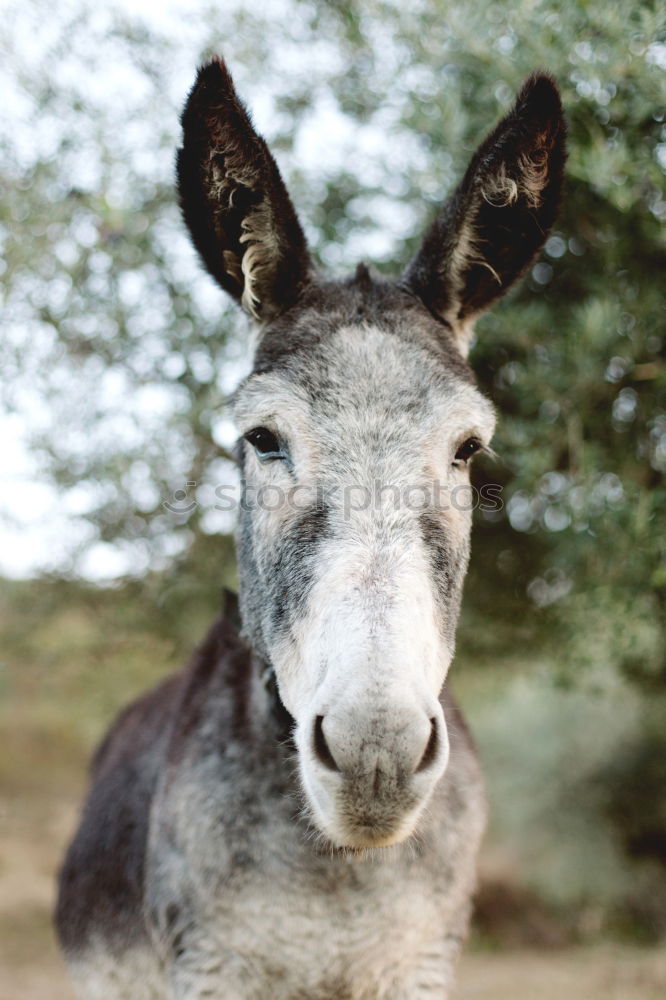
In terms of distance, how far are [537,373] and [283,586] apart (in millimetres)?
2188

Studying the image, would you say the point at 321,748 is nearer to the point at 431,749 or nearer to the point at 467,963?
the point at 431,749

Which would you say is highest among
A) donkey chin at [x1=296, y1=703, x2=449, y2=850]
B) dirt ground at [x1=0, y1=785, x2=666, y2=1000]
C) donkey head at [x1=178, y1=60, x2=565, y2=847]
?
donkey head at [x1=178, y1=60, x2=565, y2=847]

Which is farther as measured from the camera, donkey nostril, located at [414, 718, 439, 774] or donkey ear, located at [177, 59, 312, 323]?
donkey ear, located at [177, 59, 312, 323]

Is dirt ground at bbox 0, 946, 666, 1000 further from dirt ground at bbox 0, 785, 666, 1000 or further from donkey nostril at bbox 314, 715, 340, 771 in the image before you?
donkey nostril at bbox 314, 715, 340, 771

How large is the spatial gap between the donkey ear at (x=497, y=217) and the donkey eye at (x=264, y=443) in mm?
866

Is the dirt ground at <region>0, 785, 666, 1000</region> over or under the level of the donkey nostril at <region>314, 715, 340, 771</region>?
under

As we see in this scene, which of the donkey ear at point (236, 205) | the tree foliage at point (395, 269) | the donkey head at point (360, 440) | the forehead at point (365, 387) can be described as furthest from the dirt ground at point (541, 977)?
the donkey ear at point (236, 205)

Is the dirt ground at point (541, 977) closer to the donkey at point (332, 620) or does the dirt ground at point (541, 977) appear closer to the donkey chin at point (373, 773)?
the donkey at point (332, 620)

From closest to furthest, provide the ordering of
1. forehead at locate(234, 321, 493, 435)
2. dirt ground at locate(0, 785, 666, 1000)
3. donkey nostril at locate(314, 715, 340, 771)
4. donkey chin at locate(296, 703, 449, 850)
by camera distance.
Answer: donkey chin at locate(296, 703, 449, 850), donkey nostril at locate(314, 715, 340, 771), forehead at locate(234, 321, 493, 435), dirt ground at locate(0, 785, 666, 1000)

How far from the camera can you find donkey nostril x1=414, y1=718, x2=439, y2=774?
5.75 feet

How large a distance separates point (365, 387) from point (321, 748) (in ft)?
3.41

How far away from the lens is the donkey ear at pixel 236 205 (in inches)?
98.6

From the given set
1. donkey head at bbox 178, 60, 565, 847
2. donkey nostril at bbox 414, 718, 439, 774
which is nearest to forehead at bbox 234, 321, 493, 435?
donkey head at bbox 178, 60, 565, 847

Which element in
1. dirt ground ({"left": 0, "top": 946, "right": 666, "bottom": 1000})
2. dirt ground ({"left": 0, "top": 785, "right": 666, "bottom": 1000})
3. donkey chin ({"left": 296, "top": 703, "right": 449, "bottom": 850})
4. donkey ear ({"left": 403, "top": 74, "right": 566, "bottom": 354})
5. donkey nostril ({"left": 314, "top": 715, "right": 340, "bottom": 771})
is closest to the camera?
donkey chin ({"left": 296, "top": 703, "right": 449, "bottom": 850})
